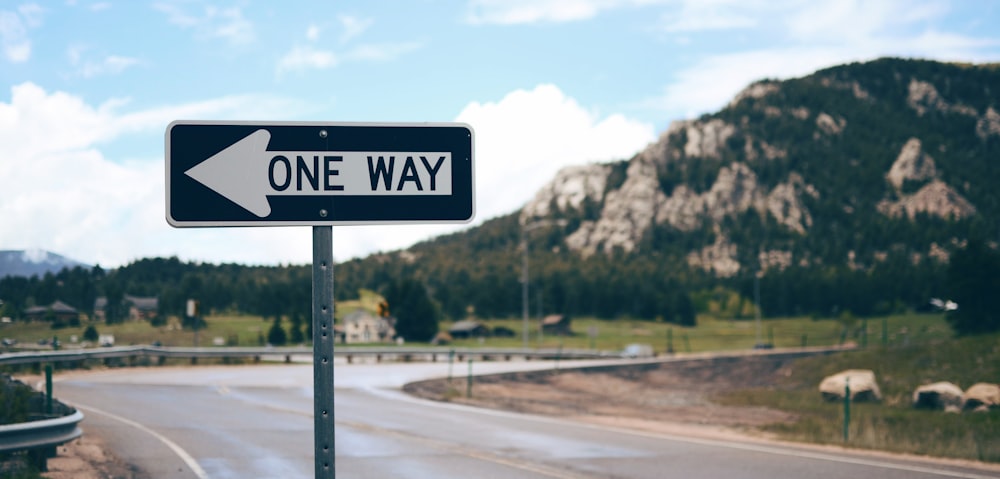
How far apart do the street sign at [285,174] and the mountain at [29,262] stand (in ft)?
51.0

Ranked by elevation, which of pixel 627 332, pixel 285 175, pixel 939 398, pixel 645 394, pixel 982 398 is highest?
pixel 285 175

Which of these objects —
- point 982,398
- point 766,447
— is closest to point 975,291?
point 982,398

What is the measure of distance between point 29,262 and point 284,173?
60.2 ft

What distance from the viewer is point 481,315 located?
162m

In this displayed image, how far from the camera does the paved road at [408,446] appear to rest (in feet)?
49.2

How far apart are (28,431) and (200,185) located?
10043 millimetres

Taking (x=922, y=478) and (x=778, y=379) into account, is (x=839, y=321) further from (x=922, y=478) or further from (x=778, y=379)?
(x=922, y=478)

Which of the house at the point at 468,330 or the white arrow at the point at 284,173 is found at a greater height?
the white arrow at the point at 284,173

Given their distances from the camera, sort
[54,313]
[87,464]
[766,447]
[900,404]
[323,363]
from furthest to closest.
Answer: [900,404] < [54,313] < [766,447] < [87,464] < [323,363]

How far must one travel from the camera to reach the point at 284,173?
425cm

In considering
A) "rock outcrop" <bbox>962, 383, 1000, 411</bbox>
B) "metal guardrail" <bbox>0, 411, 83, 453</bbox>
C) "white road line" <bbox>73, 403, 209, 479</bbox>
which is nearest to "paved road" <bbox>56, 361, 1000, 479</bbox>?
"white road line" <bbox>73, 403, 209, 479</bbox>

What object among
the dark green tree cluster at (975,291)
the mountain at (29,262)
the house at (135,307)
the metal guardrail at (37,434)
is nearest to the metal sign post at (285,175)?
the metal guardrail at (37,434)

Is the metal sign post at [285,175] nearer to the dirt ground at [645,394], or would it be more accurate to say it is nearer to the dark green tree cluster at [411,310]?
the dirt ground at [645,394]

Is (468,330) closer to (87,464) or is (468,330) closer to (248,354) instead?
(248,354)
